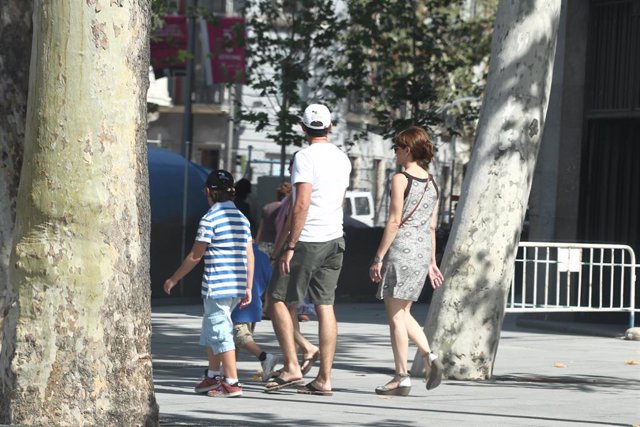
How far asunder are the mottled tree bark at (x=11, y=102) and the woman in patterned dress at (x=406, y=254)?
8.07ft

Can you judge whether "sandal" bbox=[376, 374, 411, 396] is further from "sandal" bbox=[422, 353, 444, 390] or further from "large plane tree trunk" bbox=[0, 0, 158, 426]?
"large plane tree trunk" bbox=[0, 0, 158, 426]

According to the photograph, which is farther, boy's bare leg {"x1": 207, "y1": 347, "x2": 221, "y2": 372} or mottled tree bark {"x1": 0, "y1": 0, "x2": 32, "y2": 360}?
boy's bare leg {"x1": 207, "y1": 347, "x2": 221, "y2": 372}

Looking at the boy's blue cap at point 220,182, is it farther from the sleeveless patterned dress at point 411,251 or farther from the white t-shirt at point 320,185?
the sleeveless patterned dress at point 411,251

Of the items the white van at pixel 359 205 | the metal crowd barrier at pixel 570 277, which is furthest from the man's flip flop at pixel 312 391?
the white van at pixel 359 205

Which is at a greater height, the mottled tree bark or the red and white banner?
the red and white banner

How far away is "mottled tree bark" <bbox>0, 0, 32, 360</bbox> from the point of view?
10.1 m

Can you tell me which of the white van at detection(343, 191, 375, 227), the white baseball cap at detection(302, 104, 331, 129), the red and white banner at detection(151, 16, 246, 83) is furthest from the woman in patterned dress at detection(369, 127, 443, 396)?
the white van at detection(343, 191, 375, 227)

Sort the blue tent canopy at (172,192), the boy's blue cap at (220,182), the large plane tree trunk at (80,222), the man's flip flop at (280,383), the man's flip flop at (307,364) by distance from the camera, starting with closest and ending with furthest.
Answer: the large plane tree trunk at (80,222) → the boy's blue cap at (220,182) → the man's flip flop at (280,383) → the man's flip flop at (307,364) → the blue tent canopy at (172,192)

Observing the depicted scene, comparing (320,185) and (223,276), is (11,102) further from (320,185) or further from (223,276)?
(320,185)

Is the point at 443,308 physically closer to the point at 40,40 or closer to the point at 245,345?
the point at 245,345

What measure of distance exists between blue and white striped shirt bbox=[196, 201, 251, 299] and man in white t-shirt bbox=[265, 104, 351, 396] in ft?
0.98

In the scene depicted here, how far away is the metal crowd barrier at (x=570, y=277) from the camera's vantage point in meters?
17.9

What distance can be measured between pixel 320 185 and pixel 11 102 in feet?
7.09

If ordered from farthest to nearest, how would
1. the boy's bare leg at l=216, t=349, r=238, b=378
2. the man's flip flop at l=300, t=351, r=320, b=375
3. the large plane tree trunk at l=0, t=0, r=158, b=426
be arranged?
the man's flip flop at l=300, t=351, r=320, b=375, the boy's bare leg at l=216, t=349, r=238, b=378, the large plane tree trunk at l=0, t=0, r=158, b=426
